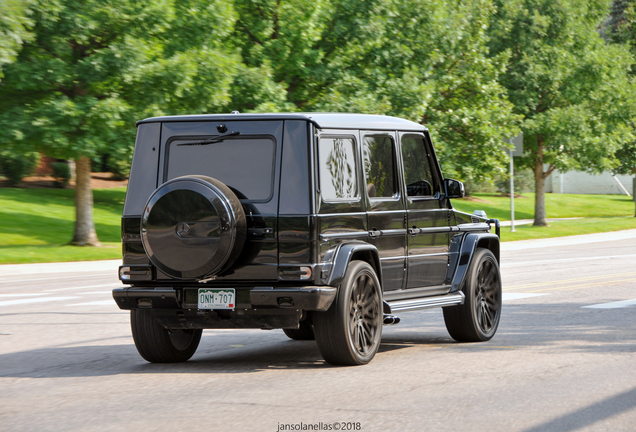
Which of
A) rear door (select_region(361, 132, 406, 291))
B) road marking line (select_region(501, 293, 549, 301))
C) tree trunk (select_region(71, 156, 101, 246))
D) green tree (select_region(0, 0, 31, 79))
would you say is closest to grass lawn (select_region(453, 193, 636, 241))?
tree trunk (select_region(71, 156, 101, 246))

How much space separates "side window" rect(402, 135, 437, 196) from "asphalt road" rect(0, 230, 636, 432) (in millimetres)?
1534

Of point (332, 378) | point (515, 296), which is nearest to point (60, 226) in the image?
point (515, 296)

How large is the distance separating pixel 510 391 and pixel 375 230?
82.8 inches

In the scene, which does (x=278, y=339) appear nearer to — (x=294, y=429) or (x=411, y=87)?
(x=294, y=429)

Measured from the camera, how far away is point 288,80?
27297mm

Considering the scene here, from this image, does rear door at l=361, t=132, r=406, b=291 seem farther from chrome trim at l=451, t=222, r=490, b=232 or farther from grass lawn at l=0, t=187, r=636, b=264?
grass lawn at l=0, t=187, r=636, b=264

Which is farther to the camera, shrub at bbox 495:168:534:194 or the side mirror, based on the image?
shrub at bbox 495:168:534:194

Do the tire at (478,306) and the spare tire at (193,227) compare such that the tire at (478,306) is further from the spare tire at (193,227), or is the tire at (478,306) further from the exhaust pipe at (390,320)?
the spare tire at (193,227)

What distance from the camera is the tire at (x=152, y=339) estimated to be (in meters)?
7.81

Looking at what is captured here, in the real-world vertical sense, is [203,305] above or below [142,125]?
below

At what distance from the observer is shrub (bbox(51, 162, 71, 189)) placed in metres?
38.1

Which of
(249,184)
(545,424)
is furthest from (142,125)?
(545,424)

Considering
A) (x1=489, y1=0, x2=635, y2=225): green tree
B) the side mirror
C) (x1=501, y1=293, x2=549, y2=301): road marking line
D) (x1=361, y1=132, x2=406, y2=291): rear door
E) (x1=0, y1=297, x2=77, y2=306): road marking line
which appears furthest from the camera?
(x1=489, y1=0, x2=635, y2=225): green tree

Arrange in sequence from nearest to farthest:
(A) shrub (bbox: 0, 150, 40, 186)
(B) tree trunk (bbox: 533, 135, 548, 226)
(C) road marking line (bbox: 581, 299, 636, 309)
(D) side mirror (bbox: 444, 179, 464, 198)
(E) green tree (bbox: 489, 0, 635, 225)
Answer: (D) side mirror (bbox: 444, 179, 464, 198), (C) road marking line (bbox: 581, 299, 636, 309), (E) green tree (bbox: 489, 0, 635, 225), (B) tree trunk (bbox: 533, 135, 548, 226), (A) shrub (bbox: 0, 150, 40, 186)
